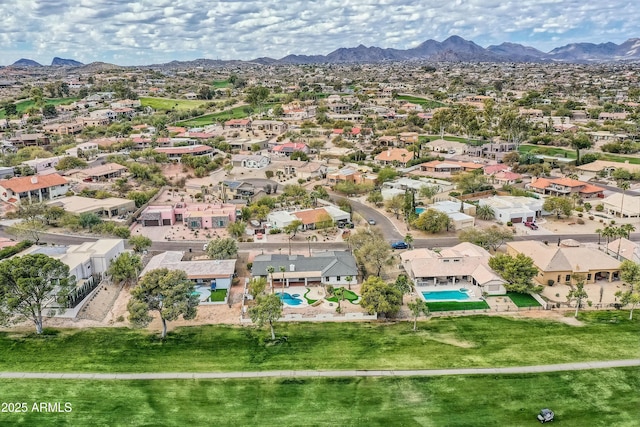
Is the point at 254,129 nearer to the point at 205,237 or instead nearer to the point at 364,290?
the point at 205,237

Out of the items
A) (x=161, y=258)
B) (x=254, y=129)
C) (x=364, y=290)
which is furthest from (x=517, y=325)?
(x=254, y=129)

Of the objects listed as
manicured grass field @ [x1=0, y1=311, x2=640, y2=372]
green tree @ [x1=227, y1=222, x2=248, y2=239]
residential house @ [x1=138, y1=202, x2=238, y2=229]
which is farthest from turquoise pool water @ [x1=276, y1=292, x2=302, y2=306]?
residential house @ [x1=138, y1=202, x2=238, y2=229]

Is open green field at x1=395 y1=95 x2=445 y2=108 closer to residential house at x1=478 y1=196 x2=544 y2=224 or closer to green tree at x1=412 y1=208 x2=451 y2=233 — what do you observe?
residential house at x1=478 y1=196 x2=544 y2=224

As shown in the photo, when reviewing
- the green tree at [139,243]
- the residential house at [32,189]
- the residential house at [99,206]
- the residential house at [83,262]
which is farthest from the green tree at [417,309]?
the residential house at [32,189]

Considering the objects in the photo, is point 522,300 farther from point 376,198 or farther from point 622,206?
point 622,206

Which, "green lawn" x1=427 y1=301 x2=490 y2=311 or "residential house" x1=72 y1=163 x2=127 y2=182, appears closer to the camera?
"green lawn" x1=427 y1=301 x2=490 y2=311

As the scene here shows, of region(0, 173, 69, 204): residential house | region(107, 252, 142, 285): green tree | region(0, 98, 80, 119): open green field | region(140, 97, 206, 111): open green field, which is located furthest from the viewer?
region(140, 97, 206, 111): open green field

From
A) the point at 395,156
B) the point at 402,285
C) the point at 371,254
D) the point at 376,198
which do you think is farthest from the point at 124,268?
the point at 395,156
